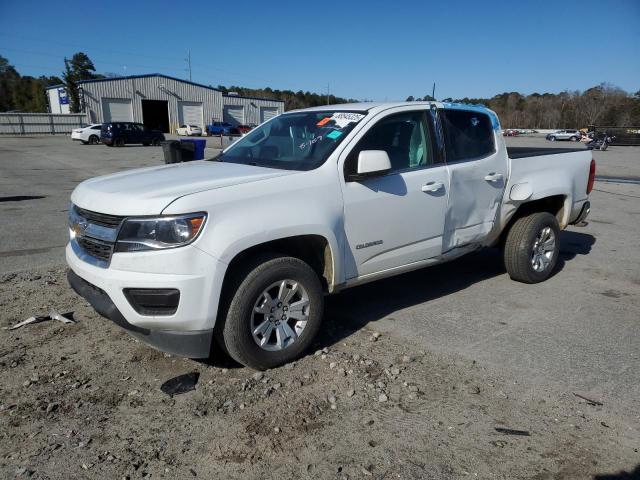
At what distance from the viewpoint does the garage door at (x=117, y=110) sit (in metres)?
50.3

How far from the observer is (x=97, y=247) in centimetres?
326

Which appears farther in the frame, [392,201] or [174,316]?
[392,201]

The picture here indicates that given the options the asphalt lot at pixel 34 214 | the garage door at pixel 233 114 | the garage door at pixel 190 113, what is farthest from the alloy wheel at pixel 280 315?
the garage door at pixel 233 114

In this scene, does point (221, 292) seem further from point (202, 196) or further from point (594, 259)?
point (594, 259)

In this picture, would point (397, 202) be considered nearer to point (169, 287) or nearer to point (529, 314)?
point (529, 314)

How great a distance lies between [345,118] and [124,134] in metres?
33.6

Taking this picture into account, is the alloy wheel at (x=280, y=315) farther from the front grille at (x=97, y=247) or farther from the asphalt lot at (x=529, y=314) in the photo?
the front grille at (x=97, y=247)

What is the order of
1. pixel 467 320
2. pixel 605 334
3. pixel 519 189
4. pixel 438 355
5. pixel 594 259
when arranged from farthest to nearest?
1. pixel 594 259
2. pixel 519 189
3. pixel 467 320
4. pixel 605 334
5. pixel 438 355

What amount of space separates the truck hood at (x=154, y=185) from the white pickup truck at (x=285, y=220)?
0.04 feet

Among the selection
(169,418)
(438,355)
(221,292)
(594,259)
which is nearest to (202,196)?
(221,292)

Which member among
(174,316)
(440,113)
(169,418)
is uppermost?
(440,113)

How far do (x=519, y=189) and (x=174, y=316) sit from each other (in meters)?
3.78

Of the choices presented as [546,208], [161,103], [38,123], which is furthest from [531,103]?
[546,208]

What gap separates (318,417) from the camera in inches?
117
